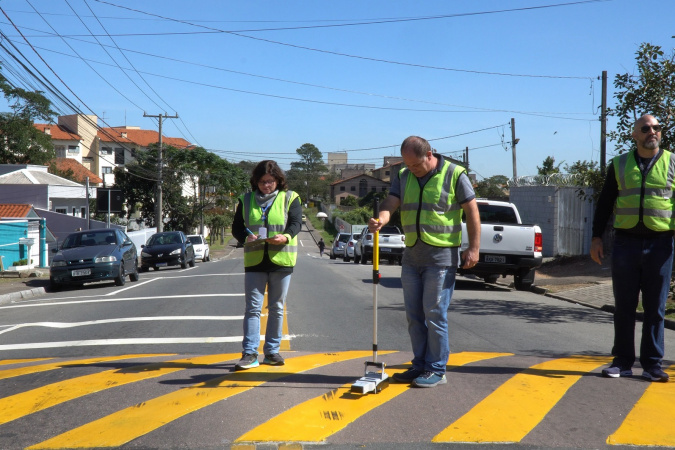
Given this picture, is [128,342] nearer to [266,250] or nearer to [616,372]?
[266,250]

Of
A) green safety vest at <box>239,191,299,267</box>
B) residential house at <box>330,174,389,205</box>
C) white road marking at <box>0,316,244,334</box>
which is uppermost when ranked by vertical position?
residential house at <box>330,174,389,205</box>

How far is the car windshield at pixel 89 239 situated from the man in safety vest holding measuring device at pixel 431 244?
14875 millimetres

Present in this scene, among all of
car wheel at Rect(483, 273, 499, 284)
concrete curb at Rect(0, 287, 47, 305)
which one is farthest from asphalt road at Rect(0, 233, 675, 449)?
car wheel at Rect(483, 273, 499, 284)

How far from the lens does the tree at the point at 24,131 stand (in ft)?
191

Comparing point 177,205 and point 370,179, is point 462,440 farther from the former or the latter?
Answer: point 370,179

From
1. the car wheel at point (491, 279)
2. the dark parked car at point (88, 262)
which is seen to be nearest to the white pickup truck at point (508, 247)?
the car wheel at point (491, 279)

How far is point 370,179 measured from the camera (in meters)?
119

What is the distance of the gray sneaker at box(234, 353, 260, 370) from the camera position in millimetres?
5695

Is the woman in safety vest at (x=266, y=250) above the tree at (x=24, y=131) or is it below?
below

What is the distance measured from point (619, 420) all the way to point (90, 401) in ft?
11.5

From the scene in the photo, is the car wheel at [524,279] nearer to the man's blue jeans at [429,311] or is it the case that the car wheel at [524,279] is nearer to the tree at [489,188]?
the man's blue jeans at [429,311]

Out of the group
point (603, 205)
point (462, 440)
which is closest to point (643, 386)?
point (603, 205)

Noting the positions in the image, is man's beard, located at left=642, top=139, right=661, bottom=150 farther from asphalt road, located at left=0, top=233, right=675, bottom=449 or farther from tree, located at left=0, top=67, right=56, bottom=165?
tree, located at left=0, top=67, right=56, bottom=165

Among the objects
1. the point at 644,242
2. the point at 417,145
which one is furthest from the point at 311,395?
the point at 644,242
